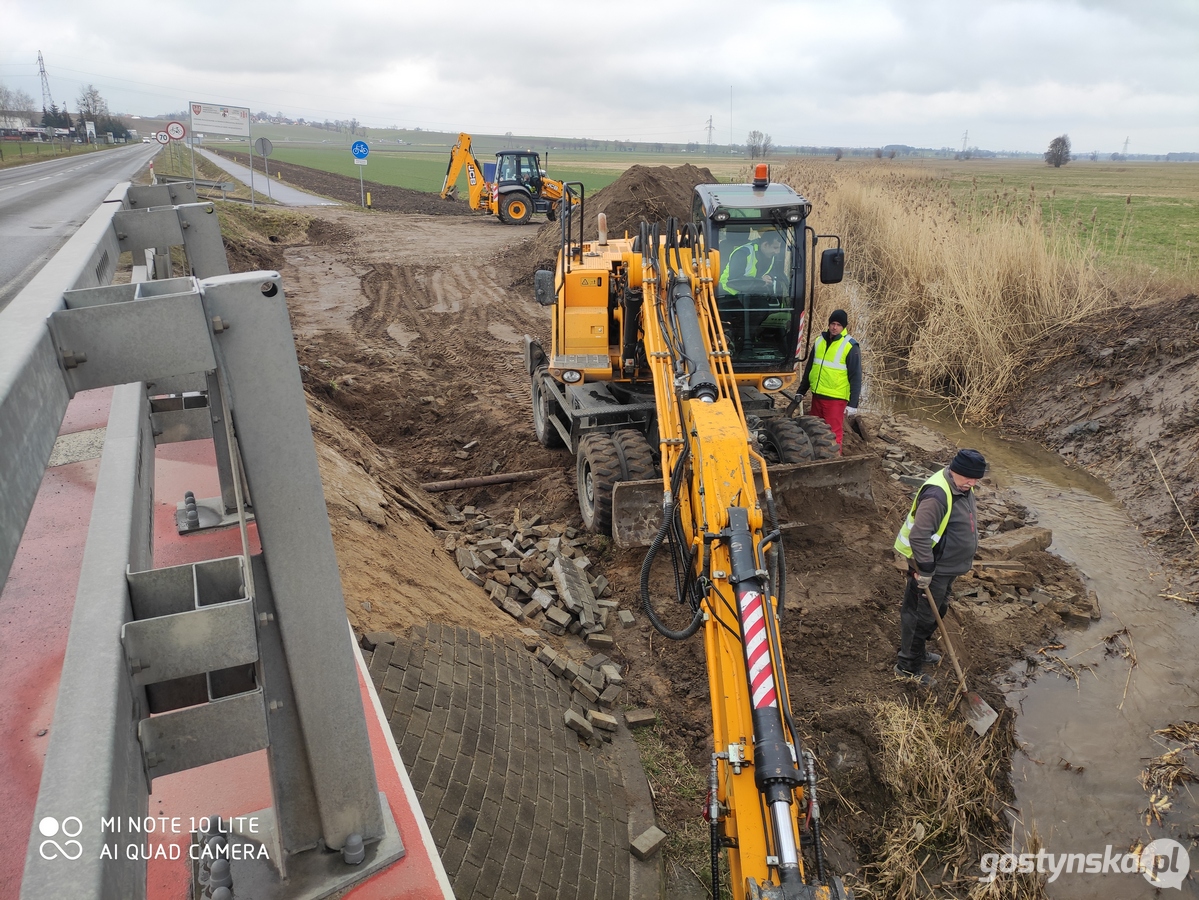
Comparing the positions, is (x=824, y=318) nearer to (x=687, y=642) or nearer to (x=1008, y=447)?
(x=1008, y=447)

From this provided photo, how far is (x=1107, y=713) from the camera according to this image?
19.2 feet

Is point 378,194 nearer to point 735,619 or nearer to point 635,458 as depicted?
point 635,458

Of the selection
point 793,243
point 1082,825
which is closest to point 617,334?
point 793,243

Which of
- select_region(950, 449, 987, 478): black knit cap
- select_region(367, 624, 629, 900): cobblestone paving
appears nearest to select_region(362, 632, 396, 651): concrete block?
select_region(367, 624, 629, 900): cobblestone paving

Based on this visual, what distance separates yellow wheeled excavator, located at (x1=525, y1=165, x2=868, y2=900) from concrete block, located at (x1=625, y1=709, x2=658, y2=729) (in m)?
0.74

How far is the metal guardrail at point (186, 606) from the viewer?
1.17 metres

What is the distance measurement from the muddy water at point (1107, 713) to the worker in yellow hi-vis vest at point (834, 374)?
8.73 ft

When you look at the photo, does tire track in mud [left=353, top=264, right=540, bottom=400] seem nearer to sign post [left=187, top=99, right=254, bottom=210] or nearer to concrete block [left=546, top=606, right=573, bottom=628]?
concrete block [left=546, top=606, right=573, bottom=628]

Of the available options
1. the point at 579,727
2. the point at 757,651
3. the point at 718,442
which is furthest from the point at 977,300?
the point at 757,651

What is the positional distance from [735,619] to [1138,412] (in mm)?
9344

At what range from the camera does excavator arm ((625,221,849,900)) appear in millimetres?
3098

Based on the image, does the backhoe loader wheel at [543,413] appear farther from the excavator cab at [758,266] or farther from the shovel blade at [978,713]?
the shovel blade at [978,713]

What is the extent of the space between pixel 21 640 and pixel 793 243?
6789 millimetres

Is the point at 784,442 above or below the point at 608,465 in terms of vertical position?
above
